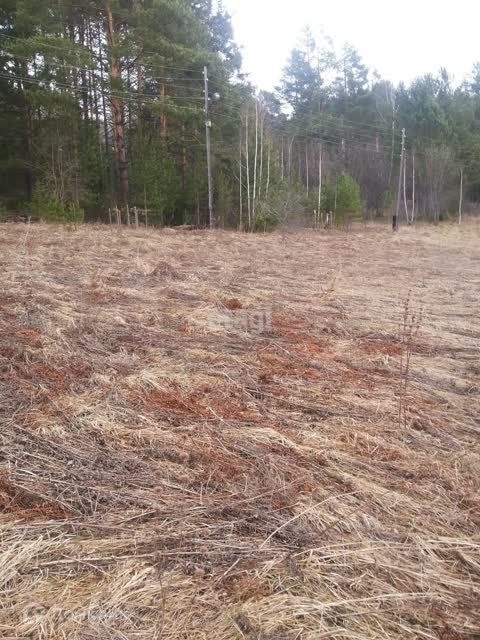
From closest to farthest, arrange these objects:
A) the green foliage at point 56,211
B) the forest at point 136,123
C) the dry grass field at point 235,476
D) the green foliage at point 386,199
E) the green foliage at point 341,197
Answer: the dry grass field at point 235,476 → the green foliage at point 56,211 → the forest at point 136,123 → the green foliage at point 341,197 → the green foliage at point 386,199

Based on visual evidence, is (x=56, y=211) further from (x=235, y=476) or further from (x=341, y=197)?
(x=235, y=476)

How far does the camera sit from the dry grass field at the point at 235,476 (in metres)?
1.87

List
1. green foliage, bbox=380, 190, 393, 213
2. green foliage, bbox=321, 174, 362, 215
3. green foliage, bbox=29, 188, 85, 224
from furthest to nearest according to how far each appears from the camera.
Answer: green foliage, bbox=380, 190, 393, 213 < green foliage, bbox=321, 174, 362, 215 < green foliage, bbox=29, 188, 85, 224

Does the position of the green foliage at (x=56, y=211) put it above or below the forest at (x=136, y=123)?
below

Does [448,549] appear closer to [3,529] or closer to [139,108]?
[3,529]

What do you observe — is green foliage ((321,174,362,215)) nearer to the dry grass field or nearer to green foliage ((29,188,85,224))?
green foliage ((29,188,85,224))

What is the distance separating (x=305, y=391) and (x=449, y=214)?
3755cm

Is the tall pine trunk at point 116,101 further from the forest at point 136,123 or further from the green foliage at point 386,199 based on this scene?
the green foliage at point 386,199

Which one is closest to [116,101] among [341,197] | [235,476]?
[341,197]

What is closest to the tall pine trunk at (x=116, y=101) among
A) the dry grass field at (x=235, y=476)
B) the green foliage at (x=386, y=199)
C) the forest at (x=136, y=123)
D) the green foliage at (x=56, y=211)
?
the forest at (x=136, y=123)

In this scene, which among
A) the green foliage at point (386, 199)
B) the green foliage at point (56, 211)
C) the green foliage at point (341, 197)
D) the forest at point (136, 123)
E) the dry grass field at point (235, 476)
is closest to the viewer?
the dry grass field at point (235, 476)

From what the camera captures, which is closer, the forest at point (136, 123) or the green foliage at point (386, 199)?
the forest at point (136, 123)

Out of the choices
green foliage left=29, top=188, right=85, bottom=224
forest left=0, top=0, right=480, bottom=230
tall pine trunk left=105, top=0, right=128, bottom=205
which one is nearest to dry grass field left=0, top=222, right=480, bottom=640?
green foliage left=29, top=188, right=85, bottom=224

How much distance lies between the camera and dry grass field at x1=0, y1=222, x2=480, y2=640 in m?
1.87
